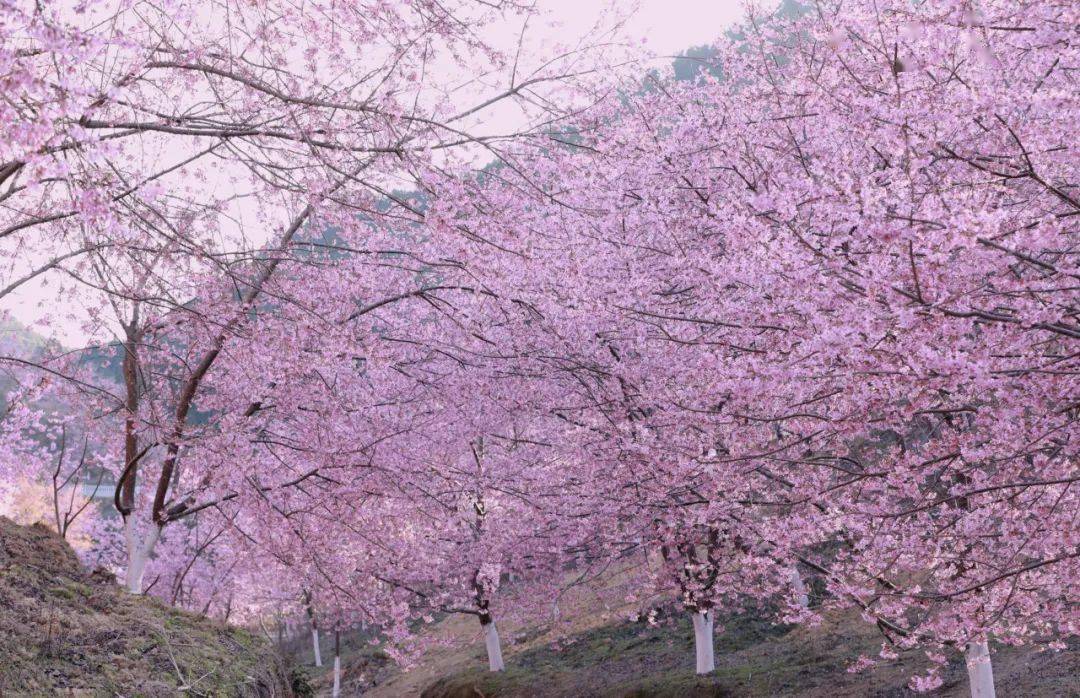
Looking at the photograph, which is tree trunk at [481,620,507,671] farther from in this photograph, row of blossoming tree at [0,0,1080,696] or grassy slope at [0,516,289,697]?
grassy slope at [0,516,289,697]

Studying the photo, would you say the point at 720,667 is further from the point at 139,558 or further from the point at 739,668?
the point at 139,558

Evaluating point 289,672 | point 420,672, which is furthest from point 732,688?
point 420,672

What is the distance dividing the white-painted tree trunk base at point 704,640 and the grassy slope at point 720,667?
190mm

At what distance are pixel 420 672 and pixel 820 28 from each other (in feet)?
73.5

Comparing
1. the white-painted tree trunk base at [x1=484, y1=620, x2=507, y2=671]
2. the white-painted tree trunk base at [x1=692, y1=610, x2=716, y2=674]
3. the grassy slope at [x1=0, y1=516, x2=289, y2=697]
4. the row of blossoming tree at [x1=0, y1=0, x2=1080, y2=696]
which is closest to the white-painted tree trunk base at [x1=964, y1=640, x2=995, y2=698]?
the row of blossoming tree at [x1=0, y1=0, x2=1080, y2=696]

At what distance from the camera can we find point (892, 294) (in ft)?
15.7

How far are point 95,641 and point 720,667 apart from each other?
10.5m

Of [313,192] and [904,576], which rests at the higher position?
[313,192]

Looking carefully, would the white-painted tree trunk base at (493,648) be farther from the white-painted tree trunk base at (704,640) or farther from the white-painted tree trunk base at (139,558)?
the white-painted tree trunk base at (139,558)

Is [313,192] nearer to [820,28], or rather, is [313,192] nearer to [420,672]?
[820,28]

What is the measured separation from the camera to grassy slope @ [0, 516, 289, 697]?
5637mm

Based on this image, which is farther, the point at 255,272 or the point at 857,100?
the point at 255,272

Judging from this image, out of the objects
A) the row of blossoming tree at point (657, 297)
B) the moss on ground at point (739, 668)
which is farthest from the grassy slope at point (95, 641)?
the moss on ground at point (739, 668)

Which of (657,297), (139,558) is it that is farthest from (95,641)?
(657,297)
